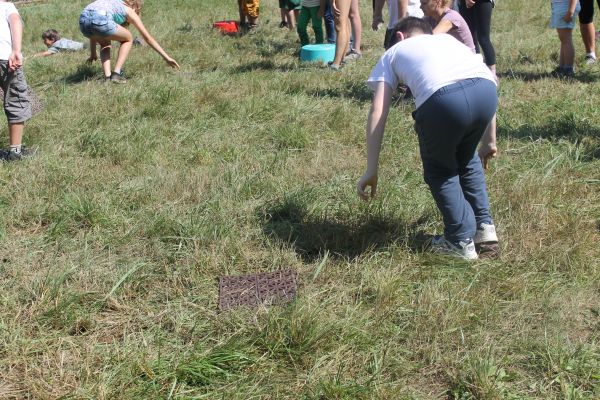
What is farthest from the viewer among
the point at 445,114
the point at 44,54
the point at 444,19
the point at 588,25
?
the point at 44,54

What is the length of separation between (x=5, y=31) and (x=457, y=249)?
3774 mm

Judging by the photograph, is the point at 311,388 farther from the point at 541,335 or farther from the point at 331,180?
the point at 331,180

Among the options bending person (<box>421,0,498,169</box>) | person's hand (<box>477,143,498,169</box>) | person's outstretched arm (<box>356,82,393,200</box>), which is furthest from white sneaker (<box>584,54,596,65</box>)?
person's outstretched arm (<box>356,82,393,200</box>)

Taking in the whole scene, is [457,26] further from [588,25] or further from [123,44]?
[123,44]

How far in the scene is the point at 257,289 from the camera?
9.14 feet

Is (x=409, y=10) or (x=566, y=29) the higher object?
(x=409, y=10)

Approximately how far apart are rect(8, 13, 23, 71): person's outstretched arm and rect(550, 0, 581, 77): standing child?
5.11m

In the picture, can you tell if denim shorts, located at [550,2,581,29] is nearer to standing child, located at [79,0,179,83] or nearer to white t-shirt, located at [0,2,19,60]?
standing child, located at [79,0,179,83]

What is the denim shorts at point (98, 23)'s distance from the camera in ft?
22.7

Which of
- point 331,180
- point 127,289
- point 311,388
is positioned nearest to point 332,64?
point 331,180

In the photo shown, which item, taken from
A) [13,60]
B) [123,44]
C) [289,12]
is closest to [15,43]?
[13,60]

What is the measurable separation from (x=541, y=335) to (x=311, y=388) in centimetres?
96

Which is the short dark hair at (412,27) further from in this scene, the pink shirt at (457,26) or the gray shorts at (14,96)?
the gray shorts at (14,96)

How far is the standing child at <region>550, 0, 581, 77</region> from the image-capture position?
6.34 meters
